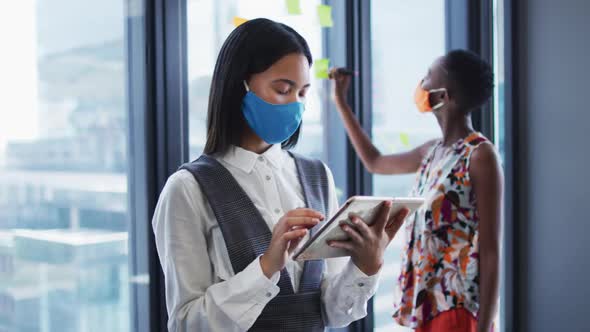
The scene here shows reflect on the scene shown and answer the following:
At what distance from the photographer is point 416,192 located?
222 centimetres

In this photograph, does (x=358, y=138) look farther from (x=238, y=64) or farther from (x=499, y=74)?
(x=238, y=64)

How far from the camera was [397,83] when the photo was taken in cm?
291

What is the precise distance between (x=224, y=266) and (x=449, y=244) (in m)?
0.97

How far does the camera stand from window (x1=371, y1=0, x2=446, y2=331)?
2.79 m

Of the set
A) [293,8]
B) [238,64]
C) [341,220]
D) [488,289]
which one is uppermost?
[293,8]

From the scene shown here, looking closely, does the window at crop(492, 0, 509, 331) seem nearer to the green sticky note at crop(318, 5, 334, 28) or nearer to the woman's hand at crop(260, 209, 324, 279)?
the green sticky note at crop(318, 5, 334, 28)

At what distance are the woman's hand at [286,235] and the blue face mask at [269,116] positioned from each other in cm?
27

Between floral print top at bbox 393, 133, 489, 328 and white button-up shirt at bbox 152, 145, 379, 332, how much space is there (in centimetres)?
66

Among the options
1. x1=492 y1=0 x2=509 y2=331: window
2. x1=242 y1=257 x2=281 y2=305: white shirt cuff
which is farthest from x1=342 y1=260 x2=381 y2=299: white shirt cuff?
x1=492 y1=0 x2=509 y2=331: window

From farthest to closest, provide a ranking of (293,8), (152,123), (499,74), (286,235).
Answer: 1. (499,74)
2. (293,8)
3. (152,123)
4. (286,235)

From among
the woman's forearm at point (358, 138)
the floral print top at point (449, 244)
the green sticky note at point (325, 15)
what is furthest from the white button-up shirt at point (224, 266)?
the green sticky note at point (325, 15)

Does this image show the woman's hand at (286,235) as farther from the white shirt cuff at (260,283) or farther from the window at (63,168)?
the window at (63,168)

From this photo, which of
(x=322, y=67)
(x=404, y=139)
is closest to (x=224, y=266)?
(x=322, y=67)

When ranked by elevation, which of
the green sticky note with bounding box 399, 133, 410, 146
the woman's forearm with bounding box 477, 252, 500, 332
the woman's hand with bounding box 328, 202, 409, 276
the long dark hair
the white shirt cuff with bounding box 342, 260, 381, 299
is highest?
the long dark hair
